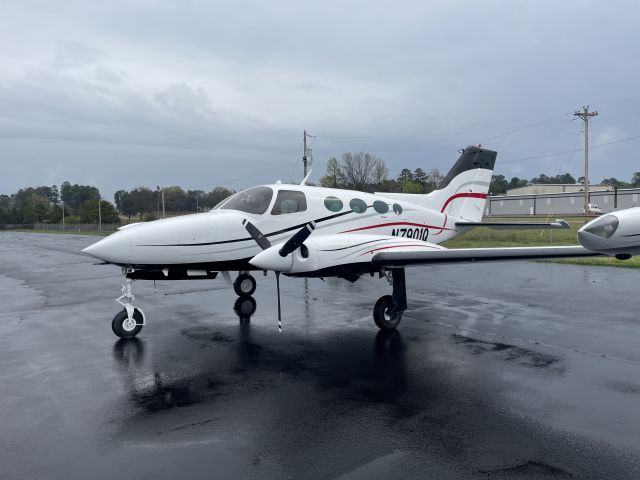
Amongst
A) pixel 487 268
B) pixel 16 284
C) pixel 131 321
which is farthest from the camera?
pixel 487 268

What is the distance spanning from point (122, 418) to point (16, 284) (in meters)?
14.4

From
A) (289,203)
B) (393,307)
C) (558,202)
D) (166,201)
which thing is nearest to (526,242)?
(393,307)

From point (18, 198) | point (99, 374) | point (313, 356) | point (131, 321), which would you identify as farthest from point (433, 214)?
point (18, 198)

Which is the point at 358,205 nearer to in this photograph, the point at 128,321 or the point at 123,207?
the point at 128,321

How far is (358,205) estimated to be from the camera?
10.5 m

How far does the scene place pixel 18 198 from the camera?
182875mm

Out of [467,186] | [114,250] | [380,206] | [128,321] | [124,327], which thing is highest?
[467,186]

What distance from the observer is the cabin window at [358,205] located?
410 inches

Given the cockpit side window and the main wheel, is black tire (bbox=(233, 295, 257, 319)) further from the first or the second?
the main wheel

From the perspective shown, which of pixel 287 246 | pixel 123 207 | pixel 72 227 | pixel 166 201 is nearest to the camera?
pixel 287 246

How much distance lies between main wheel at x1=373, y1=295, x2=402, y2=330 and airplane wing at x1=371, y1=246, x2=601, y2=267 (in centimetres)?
91

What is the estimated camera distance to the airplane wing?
24.5ft

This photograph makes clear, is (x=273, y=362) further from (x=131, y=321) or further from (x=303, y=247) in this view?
(x=131, y=321)

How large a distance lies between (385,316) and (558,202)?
8357cm
